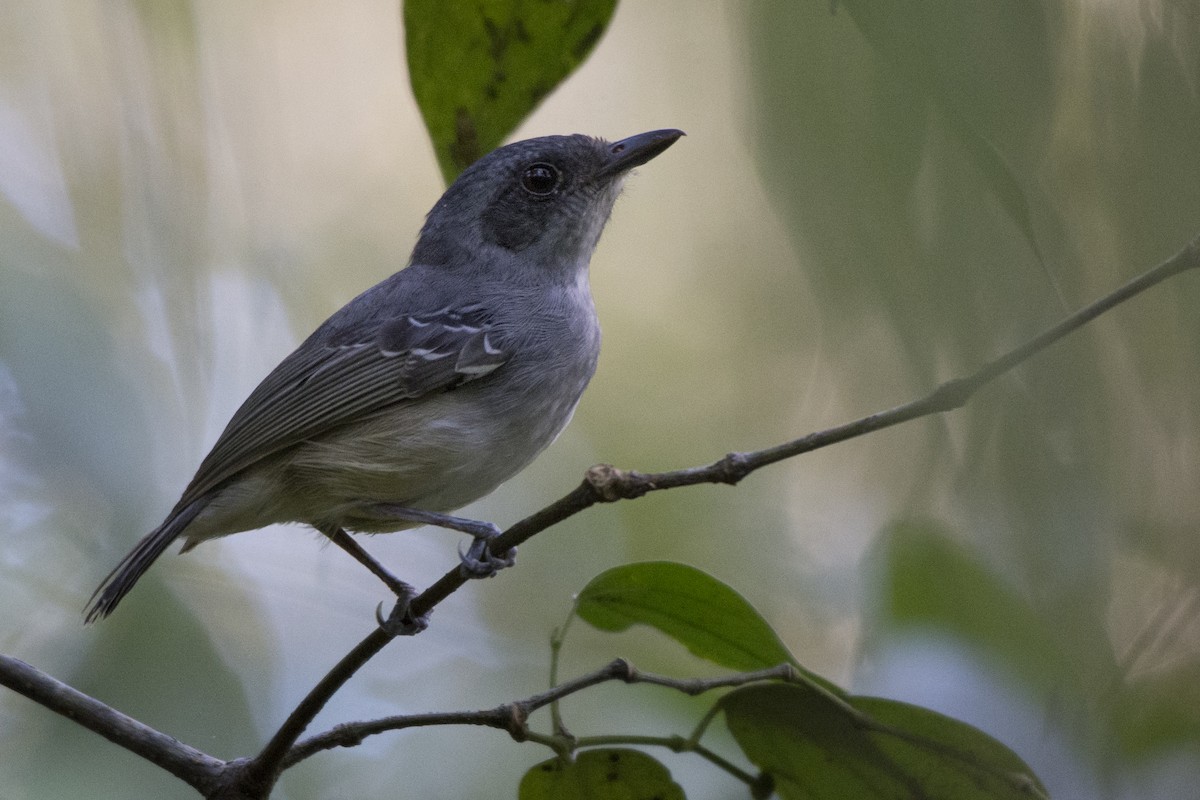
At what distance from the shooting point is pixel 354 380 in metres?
3.24

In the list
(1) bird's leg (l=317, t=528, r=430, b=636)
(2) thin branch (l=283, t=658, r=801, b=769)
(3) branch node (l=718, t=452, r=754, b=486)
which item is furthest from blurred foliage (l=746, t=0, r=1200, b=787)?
(1) bird's leg (l=317, t=528, r=430, b=636)

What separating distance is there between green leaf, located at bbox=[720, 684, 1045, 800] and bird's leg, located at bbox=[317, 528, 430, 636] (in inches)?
26.2

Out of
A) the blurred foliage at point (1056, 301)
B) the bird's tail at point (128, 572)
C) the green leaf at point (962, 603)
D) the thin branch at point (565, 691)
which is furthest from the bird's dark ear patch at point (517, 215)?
the blurred foliage at point (1056, 301)

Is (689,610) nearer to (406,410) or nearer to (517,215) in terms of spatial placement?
(406,410)

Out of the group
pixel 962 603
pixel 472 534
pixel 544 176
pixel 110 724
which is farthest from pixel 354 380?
pixel 962 603

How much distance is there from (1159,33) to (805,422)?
6.57ft

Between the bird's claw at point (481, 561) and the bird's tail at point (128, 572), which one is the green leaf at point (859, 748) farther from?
A: the bird's tail at point (128, 572)

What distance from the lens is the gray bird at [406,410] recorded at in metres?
3.04

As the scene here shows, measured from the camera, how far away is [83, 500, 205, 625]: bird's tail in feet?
9.25

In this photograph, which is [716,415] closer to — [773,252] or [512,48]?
[773,252]

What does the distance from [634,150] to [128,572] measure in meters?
1.88

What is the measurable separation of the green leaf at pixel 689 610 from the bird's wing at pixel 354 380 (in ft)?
3.89

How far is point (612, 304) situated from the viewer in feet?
16.4

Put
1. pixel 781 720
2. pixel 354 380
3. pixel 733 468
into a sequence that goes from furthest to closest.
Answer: pixel 354 380, pixel 781 720, pixel 733 468
